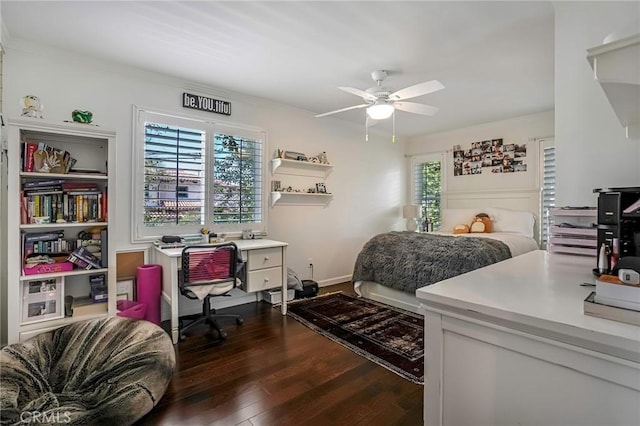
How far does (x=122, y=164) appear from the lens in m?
2.93

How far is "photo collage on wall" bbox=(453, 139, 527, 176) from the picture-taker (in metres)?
4.59

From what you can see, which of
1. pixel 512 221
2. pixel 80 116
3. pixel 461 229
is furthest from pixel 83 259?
pixel 512 221

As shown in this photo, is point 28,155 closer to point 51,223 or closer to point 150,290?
point 51,223

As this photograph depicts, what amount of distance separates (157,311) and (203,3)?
2611 mm

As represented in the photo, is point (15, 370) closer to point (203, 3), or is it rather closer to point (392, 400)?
point (392, 400)

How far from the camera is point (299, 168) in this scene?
423 centimetres

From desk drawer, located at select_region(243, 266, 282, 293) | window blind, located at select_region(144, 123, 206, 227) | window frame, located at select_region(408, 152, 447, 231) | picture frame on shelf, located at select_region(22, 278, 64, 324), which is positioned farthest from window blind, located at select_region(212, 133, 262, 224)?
window frame, located at select_region(408, 152, 447, 231)

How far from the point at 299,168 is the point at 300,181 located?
18cm

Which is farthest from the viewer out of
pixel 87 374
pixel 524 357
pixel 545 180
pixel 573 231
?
pixel 545 180

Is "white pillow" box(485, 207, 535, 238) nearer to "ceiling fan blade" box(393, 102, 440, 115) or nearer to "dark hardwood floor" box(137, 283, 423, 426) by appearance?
"ceiling fan blade" box(393, 102, 440, 115)

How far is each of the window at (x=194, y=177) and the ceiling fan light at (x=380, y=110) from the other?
61.0 inches

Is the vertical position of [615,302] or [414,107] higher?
[414,107]

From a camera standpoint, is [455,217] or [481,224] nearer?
[481,224]

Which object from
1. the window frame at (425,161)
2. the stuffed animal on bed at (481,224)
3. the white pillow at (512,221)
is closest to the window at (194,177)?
the stuffed animal on bed at (481,224)
